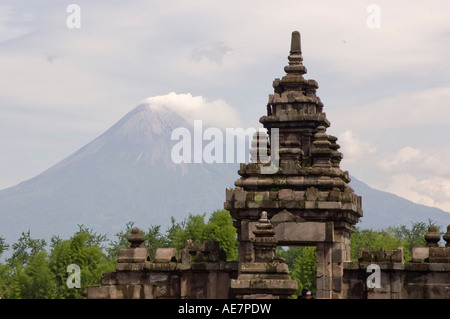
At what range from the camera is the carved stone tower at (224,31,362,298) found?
3628cm

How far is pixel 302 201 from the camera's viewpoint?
119ft

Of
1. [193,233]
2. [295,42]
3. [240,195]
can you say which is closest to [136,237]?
[240,195]

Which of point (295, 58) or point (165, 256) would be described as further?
point (295, 58)

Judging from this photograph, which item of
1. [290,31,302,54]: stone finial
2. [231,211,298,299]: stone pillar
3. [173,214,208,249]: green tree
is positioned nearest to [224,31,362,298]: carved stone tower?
[231,211,298,299]: stone pillar

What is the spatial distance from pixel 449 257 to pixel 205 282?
913 centimetres

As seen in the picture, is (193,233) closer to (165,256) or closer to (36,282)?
(36,282)

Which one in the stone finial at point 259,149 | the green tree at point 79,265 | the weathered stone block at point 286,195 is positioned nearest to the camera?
the weathered stone block at point 286,195

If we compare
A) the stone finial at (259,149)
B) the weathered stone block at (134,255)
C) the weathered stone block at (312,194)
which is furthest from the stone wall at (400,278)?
the weathered stone block at (134,255)

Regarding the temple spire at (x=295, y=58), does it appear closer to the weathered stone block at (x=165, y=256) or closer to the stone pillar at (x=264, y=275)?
the stone pillar at (x=264, y=275)

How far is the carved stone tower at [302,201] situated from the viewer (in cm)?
3628

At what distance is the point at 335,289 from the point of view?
36.5 meters
